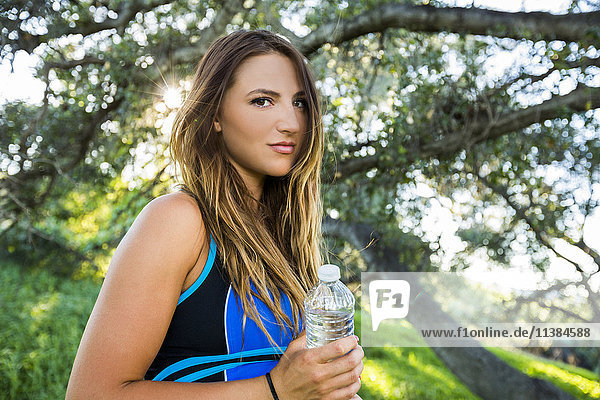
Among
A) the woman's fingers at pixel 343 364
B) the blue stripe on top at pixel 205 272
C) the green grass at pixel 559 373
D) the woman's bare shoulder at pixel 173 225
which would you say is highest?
the woman's bare shoulder at pixel 173 225

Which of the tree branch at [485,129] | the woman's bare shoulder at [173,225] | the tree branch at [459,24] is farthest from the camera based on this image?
the tree branch at [485,129]

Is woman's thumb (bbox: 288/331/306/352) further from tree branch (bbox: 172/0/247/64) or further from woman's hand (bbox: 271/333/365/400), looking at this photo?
tree branch (bbox: 172/0/247/64)

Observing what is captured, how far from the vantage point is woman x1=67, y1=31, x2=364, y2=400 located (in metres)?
1.17

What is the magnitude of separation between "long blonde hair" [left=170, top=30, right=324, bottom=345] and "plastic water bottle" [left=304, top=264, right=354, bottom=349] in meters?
0.15

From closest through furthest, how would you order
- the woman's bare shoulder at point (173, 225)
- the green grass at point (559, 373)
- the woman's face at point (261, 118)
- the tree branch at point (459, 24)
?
the woman's bare shoulder at point (173, 225), the woman's face at point (261, 118), the tree branch at point (459, 24), the green grass at point (559, 373)

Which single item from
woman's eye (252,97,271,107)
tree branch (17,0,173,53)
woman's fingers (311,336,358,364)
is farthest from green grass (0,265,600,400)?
woman's fingers (311,336,358,364)

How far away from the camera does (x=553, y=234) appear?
4.73m

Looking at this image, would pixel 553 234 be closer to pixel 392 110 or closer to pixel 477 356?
pixel 477 356

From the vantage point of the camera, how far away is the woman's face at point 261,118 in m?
1.62

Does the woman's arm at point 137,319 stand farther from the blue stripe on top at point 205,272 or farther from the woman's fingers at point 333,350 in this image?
the woman's fingers at point 333,350

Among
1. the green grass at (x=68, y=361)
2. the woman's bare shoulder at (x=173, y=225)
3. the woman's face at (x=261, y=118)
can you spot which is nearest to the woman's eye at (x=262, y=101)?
the woman's face at (x=261, y=118)

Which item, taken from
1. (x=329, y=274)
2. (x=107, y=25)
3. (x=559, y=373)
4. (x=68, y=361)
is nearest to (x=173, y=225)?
(x=329, y=274)

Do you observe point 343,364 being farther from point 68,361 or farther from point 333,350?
point 68,361

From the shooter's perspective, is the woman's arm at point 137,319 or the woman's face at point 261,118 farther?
the woman's face at point 261,118
